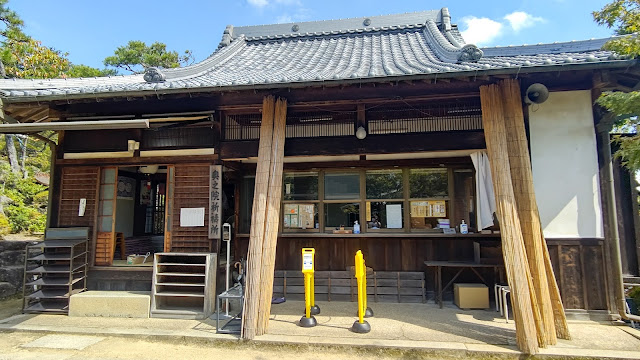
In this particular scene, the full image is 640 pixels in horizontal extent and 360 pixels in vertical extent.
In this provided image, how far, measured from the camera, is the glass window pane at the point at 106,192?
7293mm

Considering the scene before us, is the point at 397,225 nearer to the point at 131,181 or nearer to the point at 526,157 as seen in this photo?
the point at 526,157

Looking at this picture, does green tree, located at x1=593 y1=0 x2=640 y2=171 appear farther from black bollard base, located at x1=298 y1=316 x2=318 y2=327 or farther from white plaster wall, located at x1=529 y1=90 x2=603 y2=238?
black bollard base, located at x1=298 y1=316 x2=318 y2=327

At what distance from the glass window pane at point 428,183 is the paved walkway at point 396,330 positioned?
8.04ft

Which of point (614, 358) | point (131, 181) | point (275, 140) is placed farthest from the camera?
point (131, 181)

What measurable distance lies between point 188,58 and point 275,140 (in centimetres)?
2117

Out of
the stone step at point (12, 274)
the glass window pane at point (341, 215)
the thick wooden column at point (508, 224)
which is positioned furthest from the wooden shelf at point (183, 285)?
the thick wooden column at point (508, 224)

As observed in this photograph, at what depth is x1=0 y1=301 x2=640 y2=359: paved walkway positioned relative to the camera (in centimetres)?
469

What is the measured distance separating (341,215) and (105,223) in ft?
17.2

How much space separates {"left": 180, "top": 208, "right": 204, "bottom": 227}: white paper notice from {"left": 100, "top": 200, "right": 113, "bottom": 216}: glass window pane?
1.72 m

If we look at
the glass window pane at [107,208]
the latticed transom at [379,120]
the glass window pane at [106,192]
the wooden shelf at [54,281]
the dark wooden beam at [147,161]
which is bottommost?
the wooden shelf at [54,281]

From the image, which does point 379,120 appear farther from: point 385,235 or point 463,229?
A: point 463,229

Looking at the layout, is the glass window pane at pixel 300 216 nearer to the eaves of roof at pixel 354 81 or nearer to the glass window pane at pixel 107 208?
the eaves of roof at pixel 354 81

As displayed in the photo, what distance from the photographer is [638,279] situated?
20.2 feet

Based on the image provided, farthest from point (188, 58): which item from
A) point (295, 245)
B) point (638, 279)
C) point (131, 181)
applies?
point (638, 279)
